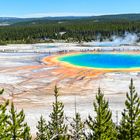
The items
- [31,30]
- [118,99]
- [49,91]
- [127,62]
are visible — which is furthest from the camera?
[31,30]

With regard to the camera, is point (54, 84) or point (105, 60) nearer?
point (54, 84)

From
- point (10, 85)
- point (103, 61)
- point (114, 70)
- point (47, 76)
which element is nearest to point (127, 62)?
point (103, 61)

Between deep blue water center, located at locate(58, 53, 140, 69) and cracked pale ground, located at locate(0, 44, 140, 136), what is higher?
cracked pale ground, located at locate(0, 44, 140, 136)

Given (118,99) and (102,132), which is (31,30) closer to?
(118,99)

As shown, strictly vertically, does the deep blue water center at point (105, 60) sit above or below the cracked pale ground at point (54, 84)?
below

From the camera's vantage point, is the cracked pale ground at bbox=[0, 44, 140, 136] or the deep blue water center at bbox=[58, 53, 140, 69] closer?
the cracked pale ground at bbox=[0, 44, 140, 136]

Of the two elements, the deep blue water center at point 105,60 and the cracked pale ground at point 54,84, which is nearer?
the cracked pale ground at point 54,84

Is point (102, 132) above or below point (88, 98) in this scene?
above

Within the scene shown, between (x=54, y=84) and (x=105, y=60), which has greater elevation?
(x=54, y=84)
